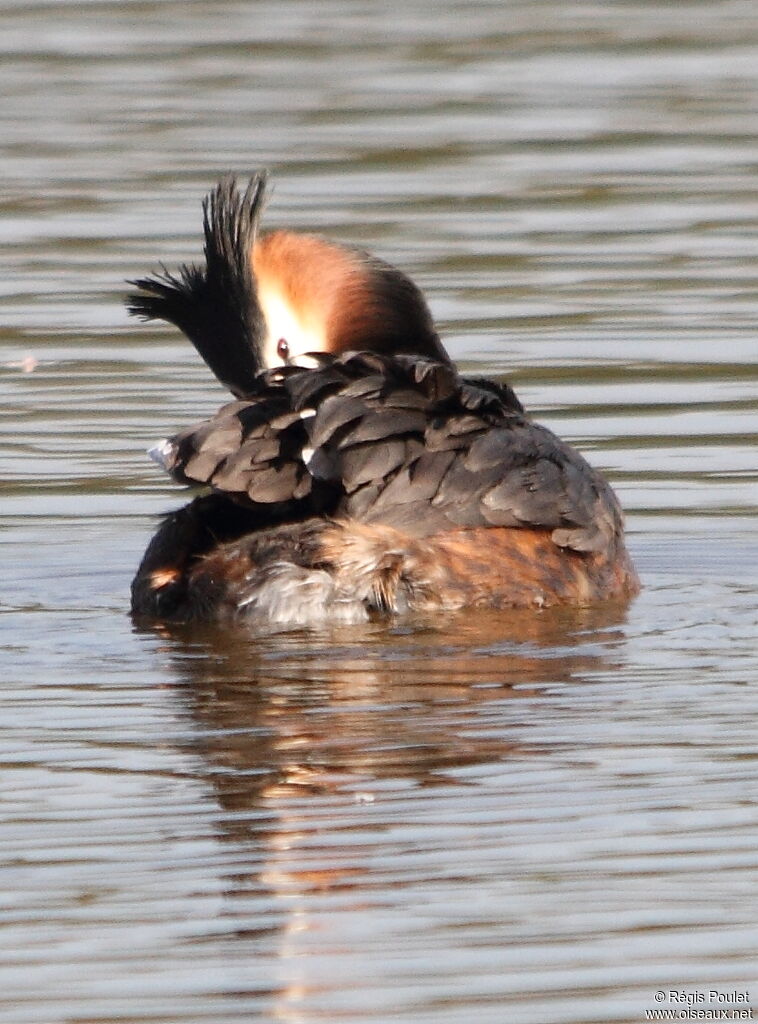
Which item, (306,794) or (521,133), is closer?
(306,794)

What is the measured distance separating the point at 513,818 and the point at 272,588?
6.82 ft

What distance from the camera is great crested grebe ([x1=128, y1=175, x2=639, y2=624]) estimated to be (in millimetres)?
7426

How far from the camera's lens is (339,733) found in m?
6.41

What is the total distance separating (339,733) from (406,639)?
3.64 ft

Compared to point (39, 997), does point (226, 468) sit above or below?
above

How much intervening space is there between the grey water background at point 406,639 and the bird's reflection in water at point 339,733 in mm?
14

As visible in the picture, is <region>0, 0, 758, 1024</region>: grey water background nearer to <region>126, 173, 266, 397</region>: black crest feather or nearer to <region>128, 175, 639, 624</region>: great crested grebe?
<region>128, 175, 639, 624</region>: great crested grebe

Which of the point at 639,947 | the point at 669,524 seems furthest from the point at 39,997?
the point at 669,524

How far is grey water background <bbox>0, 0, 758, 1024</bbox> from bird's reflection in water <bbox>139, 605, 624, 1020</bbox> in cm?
1

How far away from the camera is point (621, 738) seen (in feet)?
20.5

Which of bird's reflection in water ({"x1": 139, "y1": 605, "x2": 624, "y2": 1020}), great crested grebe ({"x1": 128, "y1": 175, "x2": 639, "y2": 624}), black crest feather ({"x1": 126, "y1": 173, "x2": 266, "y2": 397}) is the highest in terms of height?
black crest feather ({"x1": 126, "y1": 173, "x2": 266, "y2": 397})

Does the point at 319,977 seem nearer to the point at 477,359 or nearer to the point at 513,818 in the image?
the point at 513,818

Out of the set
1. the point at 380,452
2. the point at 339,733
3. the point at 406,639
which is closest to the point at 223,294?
the point at 380,452

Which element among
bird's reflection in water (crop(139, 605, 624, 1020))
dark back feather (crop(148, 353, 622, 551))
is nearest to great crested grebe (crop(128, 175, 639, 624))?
dark back feather (crop(148, 353, 622, 551))
